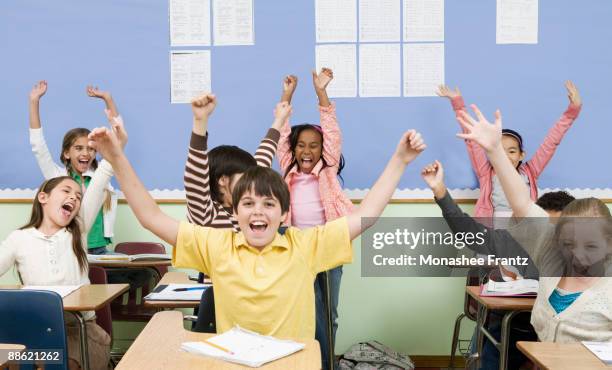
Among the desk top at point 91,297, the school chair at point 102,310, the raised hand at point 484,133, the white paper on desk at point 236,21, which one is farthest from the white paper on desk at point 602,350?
the white paper on desk at point 236,21

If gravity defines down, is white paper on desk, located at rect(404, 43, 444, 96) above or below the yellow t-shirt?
above

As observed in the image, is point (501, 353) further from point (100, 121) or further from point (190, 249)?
point (100, 121)

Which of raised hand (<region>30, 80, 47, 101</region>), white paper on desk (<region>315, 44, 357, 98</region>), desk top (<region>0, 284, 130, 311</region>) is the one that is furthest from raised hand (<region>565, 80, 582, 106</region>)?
raised hand (<region>30, 80, 47, 101</region>)

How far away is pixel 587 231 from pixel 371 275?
6.59ft

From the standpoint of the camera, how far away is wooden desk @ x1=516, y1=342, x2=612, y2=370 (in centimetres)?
168

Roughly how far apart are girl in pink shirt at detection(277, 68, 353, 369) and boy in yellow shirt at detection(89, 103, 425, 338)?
170 cm

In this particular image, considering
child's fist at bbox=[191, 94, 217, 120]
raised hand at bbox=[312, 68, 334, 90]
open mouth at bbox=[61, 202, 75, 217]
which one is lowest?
open mouth at bbox=[61, 202, 75, 217]

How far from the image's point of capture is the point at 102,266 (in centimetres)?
339

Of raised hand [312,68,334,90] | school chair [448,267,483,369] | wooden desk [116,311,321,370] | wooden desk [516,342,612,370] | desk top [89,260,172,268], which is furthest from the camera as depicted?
raised hand [312,68,334,90]

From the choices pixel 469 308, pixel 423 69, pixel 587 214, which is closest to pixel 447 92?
pixel 423 69

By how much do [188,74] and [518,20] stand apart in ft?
6.50

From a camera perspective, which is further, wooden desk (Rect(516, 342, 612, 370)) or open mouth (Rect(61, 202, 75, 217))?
open mouth (Rect(61, 202, 75, 217))

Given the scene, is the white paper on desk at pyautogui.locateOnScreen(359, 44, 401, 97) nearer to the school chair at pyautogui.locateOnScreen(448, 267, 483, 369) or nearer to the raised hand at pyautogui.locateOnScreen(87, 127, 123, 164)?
the school chair at pyautogui.locateOnScreen(448, 267, 483, 369)

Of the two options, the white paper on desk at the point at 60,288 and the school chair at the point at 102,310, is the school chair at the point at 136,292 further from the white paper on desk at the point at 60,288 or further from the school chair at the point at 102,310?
the white paper on desk at the point at 60,288
